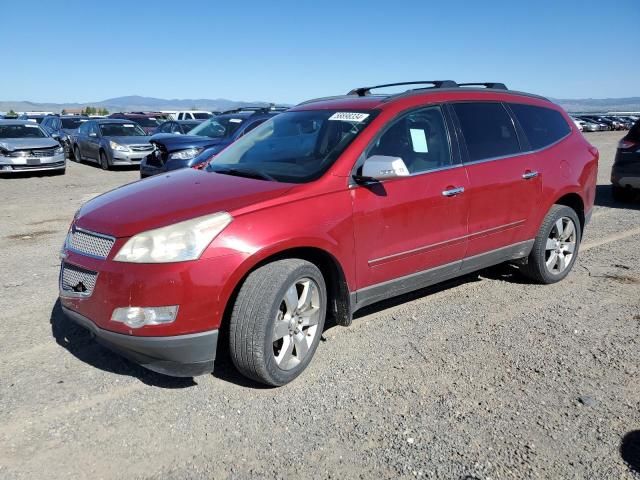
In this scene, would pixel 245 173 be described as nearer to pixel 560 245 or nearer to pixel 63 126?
pixel 560 245

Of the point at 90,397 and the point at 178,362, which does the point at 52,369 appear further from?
the point at 178,362

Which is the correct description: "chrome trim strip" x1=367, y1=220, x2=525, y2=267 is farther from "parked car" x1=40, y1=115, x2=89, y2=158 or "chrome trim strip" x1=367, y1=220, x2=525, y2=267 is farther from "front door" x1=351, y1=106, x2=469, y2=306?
"parked car" x1=40, y1=115, x2=89, y2=158

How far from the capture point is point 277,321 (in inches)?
134

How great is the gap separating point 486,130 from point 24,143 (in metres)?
13.5

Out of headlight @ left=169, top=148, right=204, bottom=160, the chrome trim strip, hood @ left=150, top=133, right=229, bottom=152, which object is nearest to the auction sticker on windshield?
the chrome trim strip

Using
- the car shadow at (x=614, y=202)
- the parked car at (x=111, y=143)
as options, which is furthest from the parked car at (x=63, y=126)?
the car shadow at (x=614, y=202)

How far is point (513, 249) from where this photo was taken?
4.94 metres

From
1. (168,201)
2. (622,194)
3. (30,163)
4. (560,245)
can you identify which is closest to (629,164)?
(622,194)

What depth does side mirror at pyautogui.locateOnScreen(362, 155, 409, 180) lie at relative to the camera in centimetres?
360

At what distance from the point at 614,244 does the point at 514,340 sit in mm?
3594

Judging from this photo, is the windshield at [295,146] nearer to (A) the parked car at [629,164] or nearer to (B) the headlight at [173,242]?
(B) the headlight at [173,242]

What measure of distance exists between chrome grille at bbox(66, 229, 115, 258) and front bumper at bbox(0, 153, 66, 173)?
40.4 ft

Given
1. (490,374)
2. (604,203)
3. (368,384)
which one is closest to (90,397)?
(368,384)

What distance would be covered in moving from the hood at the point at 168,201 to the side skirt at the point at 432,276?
3.16 feet
